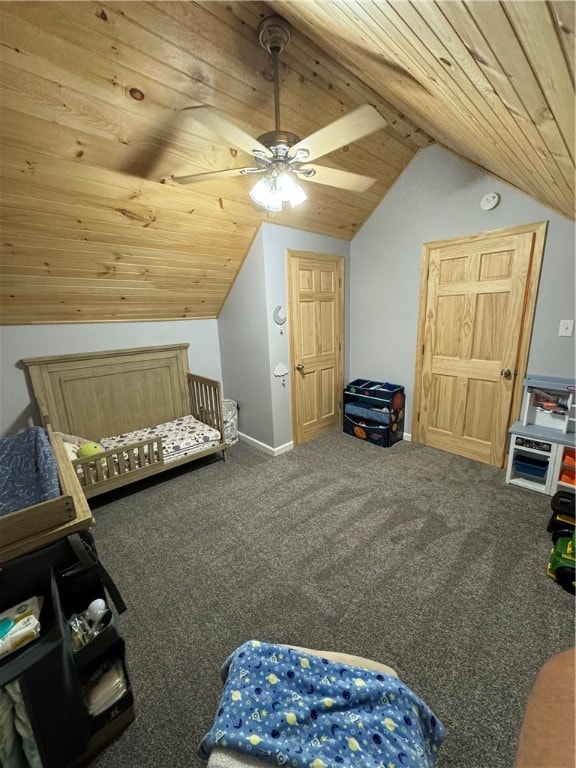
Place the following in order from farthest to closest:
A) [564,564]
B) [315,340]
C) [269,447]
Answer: [315,340], [269,447], [564,564]

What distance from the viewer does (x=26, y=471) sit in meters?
1.98

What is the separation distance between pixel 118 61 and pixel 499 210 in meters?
2.78

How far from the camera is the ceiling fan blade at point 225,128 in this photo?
1.21m

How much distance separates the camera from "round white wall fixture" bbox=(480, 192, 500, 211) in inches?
102

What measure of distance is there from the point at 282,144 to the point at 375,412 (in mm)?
2620

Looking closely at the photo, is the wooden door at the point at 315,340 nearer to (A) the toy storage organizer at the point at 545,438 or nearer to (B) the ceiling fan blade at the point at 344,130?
(B) the ceiling fan blade at the point at 344,130

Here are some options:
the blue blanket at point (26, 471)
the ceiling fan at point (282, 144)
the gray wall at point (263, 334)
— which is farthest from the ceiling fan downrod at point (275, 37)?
the blue blanket at point (26, 471)

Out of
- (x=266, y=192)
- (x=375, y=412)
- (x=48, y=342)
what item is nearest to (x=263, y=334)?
(x=375, y=412)

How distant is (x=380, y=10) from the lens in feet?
2.26

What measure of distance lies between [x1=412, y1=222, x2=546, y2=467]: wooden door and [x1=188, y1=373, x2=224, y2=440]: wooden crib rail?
6.89 feet

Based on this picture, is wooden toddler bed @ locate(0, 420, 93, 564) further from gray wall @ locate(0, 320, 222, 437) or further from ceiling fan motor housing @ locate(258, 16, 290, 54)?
ceiling fan motor housing @ locate(258, 16, 290, 54)

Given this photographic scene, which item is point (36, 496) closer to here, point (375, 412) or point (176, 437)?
point (176, 437)

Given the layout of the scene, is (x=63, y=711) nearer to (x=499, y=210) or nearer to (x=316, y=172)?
(x=316, y=172)

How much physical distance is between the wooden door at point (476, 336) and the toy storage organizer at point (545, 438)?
0.24 meters
